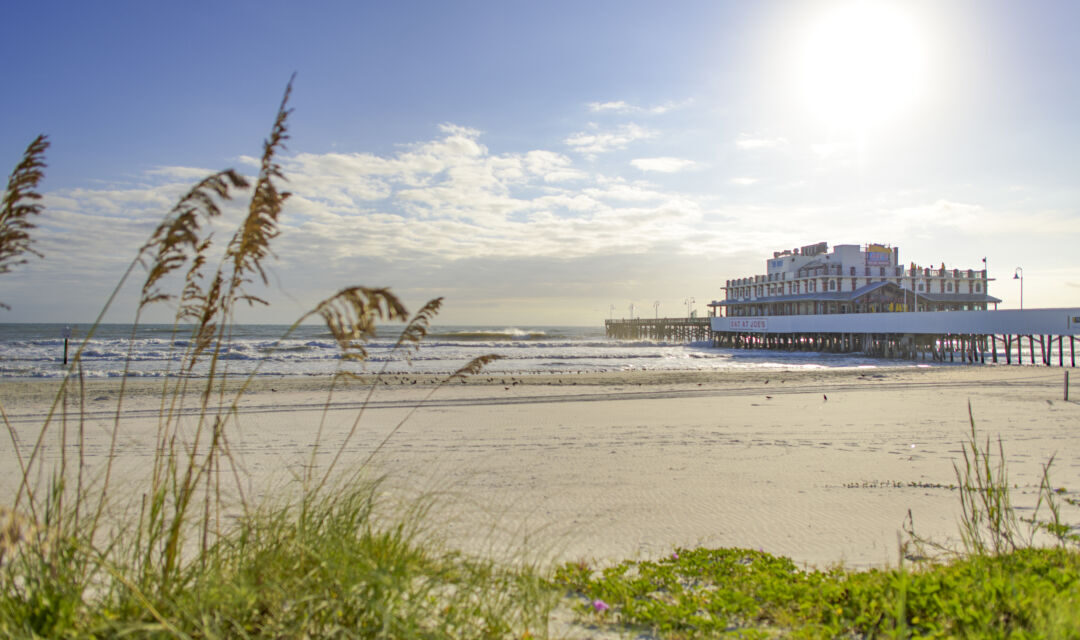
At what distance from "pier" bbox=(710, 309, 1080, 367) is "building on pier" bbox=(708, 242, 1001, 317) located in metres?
5.05

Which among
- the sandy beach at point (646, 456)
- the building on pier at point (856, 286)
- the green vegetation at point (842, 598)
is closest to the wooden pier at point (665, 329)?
the building on pier at point (856, 286)

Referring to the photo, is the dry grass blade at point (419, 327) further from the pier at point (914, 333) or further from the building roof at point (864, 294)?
the building roof at point (864, 294)

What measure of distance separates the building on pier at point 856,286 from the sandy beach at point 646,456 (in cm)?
4062

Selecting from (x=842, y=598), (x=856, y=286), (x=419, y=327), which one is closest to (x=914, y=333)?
(x=856, y=286)

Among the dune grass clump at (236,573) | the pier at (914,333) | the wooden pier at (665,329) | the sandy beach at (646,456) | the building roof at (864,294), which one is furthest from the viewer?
the wooden pier at (665,329)

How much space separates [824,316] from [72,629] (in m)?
50.8

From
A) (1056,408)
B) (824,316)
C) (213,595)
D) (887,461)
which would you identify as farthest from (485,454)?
(824,316)

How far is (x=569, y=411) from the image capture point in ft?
42.2

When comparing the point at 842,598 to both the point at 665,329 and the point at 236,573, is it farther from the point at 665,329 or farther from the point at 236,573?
the point at 665,329

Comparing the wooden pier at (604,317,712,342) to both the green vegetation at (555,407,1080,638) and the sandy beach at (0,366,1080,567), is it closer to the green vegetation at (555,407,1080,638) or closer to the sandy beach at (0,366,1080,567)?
the sandy beach at (0,366,1080,567)

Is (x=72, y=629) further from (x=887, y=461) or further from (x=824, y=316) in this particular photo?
(x=824, y=316)

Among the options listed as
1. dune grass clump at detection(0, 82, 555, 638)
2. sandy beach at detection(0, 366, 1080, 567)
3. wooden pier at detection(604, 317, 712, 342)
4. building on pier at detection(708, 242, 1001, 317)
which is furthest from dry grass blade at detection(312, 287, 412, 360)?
wooden pier at detection(604, 317, 712, 342)

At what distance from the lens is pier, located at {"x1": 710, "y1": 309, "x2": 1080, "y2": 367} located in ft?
110

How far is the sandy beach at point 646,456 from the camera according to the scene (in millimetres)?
4797
